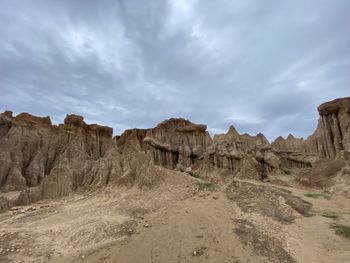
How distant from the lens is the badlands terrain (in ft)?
31.5

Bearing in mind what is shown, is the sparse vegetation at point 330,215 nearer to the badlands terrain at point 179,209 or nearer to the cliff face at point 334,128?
the badlands terrain at point 179,209


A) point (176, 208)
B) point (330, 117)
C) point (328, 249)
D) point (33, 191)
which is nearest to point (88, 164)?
point (33, 191)

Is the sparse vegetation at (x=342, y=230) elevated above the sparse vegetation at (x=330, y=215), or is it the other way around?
the sparse vegetation at (x=330, y=215)

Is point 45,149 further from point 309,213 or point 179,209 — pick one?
point 309,213

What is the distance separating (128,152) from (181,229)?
16083mm

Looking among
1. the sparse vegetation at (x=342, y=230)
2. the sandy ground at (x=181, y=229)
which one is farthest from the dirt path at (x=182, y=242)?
the sparse vegetation at (x=342, y=230)

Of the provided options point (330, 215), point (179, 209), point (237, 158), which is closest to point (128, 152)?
point (237, 158)

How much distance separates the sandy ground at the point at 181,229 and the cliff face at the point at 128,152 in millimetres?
3925

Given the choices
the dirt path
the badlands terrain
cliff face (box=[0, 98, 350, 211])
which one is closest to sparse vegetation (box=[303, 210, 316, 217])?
the badlands terrain

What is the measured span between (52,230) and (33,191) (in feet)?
28.3

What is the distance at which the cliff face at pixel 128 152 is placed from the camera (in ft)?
66.2

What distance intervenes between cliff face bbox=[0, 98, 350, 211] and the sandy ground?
3925 mm

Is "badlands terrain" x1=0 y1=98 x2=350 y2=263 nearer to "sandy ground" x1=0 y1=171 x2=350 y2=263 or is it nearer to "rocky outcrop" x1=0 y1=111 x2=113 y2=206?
"sandy ground" x1=0 y1=171 x2=350 y2=263

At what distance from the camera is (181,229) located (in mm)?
11141
